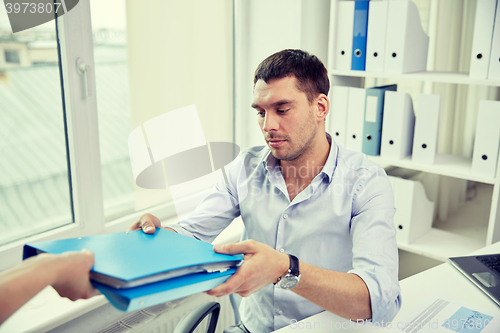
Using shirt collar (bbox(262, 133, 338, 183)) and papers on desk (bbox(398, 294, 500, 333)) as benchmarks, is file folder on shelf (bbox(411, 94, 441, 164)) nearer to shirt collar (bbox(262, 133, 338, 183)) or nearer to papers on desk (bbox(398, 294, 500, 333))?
shirt collar (bbox(262, 133, 338, 183))

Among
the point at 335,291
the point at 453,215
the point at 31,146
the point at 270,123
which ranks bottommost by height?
the point at 453,215

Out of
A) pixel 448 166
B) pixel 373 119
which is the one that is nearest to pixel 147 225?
pixel 373 119

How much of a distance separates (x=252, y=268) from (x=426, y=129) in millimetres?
1313

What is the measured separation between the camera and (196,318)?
1.30 meters

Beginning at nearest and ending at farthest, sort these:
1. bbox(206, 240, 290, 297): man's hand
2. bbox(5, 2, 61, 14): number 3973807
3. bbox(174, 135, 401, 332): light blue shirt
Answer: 1. bbox(206, 240, 290, 297): man's hand
2. bbox(174, 135, 401, 332): light blue shirt
3. bbox(5, 2, 61, 14): number 3973807

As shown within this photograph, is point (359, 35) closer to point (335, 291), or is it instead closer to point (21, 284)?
point (335, 291)

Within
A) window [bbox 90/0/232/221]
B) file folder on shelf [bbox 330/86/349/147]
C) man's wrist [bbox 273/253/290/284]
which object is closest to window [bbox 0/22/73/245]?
window [bbox 90/0/232/221]

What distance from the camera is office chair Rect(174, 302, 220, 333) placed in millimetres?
1263

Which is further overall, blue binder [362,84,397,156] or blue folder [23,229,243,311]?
blue binder [362,84,397,156]

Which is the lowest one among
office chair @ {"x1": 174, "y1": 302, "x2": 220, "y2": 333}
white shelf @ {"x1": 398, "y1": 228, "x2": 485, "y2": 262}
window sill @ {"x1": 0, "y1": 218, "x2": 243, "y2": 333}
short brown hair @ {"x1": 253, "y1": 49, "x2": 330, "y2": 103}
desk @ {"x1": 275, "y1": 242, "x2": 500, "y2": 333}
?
white shelf @ {"x1": 398, "y1": 228, "x2": 485, "y2": 262}

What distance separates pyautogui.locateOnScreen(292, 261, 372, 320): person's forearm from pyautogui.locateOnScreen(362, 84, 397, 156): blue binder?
1113 millimetres

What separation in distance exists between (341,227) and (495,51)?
1014mm

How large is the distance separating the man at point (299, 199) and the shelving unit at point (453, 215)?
66cm

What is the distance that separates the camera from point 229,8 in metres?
2.37
